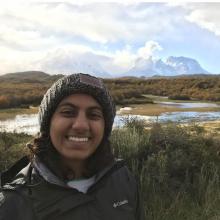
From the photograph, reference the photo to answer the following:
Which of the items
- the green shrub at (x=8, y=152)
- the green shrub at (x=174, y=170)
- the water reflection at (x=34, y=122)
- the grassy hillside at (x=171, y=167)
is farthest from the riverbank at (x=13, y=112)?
the green shrub at (x=174, y=170)

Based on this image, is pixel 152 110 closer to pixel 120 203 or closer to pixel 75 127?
pixel 120 203

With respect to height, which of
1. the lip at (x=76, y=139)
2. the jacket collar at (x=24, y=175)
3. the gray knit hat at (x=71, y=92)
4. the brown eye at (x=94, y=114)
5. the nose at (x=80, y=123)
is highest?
the gray knit hat at (x=71, y=92)

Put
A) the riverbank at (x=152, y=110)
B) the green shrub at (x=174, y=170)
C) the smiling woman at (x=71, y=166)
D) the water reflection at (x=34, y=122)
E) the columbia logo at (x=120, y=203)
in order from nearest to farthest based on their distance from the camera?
1. the smiling woman at (x=71, y=166)
2. the columbia logo at (x=120, y=203)
3. the green shrub at (x=174, y=170)
4. the water reflection at (x=34, y=122)
5. the riverbank at (x=152, y=110)

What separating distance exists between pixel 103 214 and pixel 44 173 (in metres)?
0.34

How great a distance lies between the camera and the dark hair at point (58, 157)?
2.39 meters

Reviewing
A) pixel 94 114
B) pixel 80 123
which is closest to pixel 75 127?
pixel 80 123

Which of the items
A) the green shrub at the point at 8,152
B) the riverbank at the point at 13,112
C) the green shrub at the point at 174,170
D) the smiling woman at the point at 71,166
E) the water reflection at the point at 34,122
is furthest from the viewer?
the riverbank at the point at 13,112

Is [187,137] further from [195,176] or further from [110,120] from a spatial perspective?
[110,120]

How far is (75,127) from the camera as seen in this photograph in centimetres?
240

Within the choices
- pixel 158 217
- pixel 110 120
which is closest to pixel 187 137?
pixel 158 217

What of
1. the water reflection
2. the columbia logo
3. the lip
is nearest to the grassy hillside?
the columbia logo

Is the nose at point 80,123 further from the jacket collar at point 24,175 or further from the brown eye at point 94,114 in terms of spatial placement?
the jacket collar at point 24,175

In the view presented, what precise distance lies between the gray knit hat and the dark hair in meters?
0.08

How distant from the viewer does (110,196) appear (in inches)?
99.0
